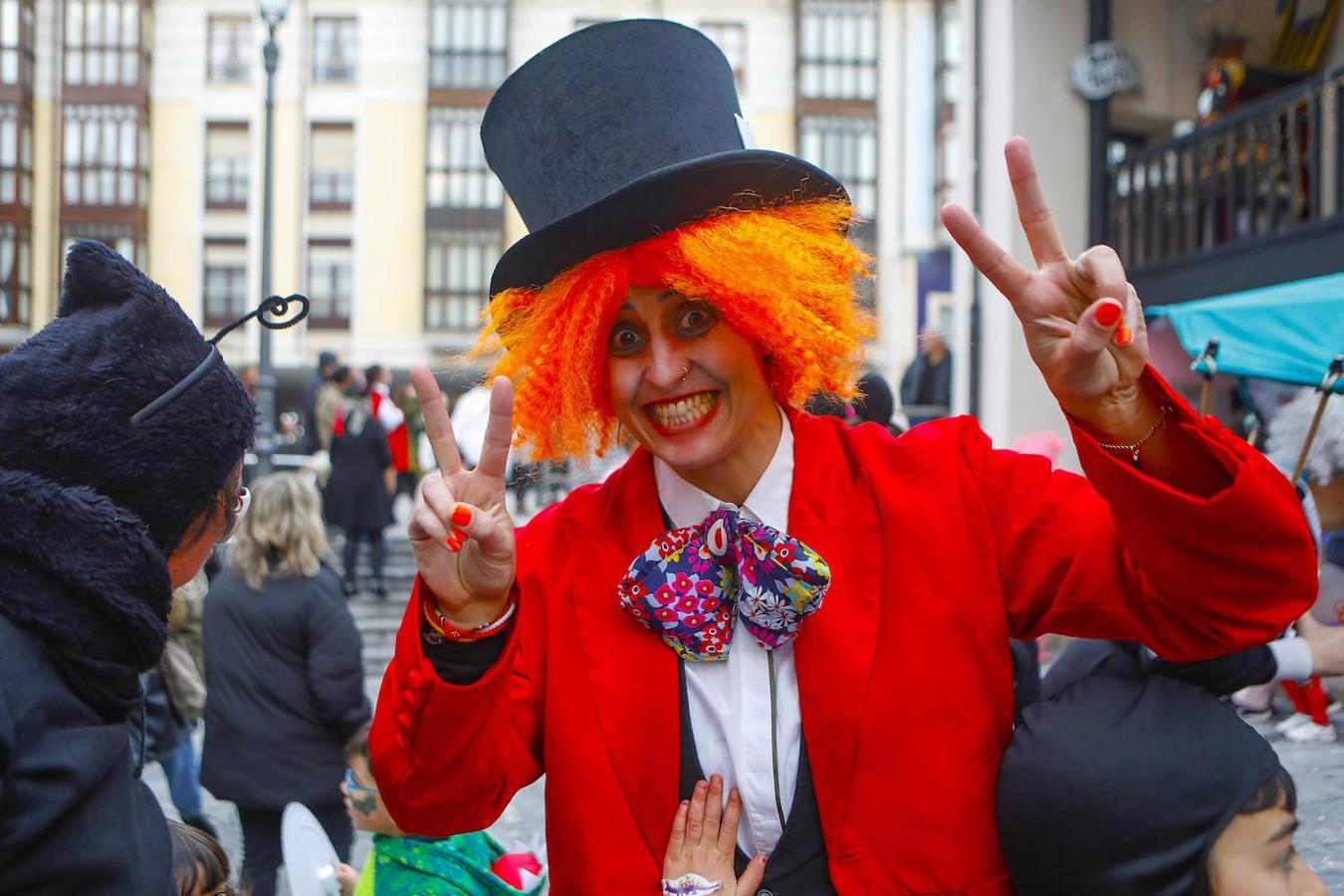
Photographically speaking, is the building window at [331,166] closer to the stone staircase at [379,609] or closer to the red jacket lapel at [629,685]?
the stone staircase at [379,609]

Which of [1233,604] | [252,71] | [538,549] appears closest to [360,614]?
[538,549]

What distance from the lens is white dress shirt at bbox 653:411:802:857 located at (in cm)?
169

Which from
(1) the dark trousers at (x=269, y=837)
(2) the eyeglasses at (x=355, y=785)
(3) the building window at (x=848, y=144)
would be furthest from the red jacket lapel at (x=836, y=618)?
(3) the building window at (x=848, y=144)

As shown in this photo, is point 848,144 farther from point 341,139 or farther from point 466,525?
point 466,525

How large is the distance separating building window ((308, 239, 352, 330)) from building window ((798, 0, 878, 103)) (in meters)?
11.8

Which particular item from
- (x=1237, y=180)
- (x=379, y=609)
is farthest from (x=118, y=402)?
(x=1237, y=180)

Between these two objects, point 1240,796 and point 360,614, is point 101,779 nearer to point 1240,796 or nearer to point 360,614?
point 1240,796

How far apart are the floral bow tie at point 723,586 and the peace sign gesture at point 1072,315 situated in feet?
1.40

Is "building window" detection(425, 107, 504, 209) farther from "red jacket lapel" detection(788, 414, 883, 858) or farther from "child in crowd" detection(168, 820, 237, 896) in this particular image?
"red jacket lapel" detection(788, 414, 883, 858)

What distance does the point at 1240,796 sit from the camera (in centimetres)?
148

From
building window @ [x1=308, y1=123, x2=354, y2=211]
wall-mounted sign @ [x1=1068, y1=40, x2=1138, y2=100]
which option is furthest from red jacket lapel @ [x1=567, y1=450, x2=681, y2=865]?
building window @ [x1=308, y1=123, x2=354, y2=211]

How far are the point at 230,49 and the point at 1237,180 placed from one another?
25.4 metres

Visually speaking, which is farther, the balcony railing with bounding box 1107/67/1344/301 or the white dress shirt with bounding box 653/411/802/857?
the balcony railing with bounding box 1107/67/1344/301

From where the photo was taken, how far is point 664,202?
5.91 feet
